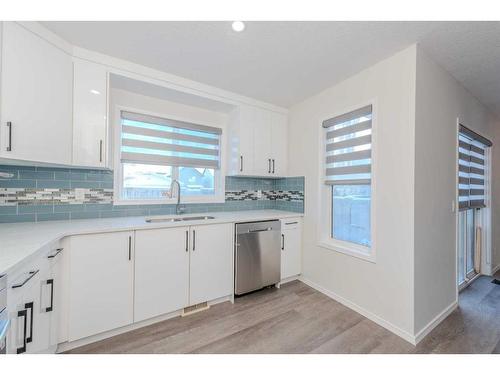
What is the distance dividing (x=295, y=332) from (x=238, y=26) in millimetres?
2469

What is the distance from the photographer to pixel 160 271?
184 centimetres

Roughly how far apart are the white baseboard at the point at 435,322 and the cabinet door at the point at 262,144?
216 centimetres

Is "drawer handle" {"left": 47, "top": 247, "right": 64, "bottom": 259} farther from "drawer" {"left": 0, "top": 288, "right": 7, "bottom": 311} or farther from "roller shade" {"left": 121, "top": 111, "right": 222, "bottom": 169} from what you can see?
"roller shade" {"left": 121, "top": 111, "right": 222, "bottom": 169}

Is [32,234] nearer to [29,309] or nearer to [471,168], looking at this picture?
[29,309]

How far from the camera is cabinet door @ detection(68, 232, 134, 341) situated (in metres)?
1.52

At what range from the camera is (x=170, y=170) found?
260 centimetres

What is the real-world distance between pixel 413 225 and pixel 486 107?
2571 mm

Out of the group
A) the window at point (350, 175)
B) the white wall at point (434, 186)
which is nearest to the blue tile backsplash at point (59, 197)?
the window at point (350, 175)

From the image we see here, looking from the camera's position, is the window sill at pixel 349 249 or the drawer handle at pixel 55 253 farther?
the window sill at pixel 349 249

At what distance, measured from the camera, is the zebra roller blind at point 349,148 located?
2.03 meters

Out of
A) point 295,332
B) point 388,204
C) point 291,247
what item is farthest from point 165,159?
point 388,204

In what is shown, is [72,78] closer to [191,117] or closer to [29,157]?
[29,157]

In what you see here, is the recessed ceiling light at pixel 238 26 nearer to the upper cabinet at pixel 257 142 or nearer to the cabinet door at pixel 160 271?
the upper cabinet at pixel 257 142

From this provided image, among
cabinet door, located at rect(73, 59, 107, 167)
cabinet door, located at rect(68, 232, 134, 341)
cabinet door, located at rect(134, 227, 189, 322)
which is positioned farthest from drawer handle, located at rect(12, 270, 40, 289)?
cabinet door, located at rect(73, 59, 107, 167)
